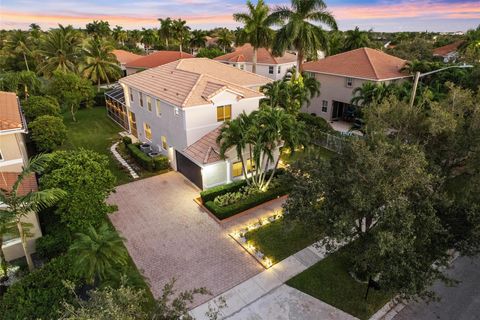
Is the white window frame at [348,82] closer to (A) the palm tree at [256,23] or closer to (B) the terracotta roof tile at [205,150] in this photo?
(A) the palm tree at [256,23]

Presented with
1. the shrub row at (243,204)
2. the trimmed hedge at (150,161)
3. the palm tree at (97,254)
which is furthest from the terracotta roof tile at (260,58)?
the palm tree at (97,254)

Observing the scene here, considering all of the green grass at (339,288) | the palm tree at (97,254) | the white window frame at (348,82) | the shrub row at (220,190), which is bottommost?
the green grass at (339,288)

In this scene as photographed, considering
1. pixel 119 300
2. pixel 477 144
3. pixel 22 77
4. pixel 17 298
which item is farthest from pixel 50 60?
pixel 477 144

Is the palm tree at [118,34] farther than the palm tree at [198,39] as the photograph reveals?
Yes

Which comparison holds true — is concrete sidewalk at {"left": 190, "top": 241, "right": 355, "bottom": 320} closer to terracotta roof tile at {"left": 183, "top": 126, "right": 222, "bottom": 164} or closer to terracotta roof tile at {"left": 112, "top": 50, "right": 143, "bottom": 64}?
terracotta roof tile at {"left": 183, "top": 126, "right": 222, "bottom": 164}

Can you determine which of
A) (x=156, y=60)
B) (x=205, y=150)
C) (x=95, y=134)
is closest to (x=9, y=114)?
(x=205, y=150)

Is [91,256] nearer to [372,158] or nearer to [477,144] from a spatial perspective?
[372,158]
